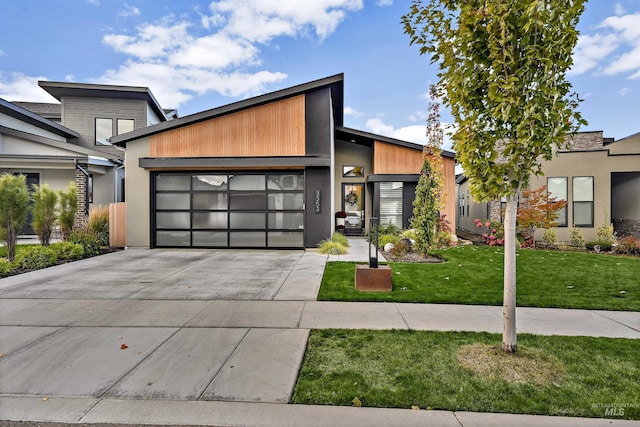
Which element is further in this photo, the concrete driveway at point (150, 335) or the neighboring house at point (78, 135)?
the neighboring house at point (78, 135)

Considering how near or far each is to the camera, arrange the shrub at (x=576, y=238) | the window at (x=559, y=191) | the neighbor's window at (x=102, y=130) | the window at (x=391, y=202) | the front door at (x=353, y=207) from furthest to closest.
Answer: the neighbor's window at (x=102, y=130) < the front door at (x=353, y=207) < the window at (x=391, y=202) < the window at (x=559, y=191) < the shrub at (x=576, y=238)

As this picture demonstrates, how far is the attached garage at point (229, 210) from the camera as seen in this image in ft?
37.3

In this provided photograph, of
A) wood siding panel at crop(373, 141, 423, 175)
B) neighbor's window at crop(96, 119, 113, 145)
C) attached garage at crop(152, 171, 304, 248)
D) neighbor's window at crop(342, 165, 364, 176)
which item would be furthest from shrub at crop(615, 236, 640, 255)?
neighbor's window at crop(96, 119, 113, 145)

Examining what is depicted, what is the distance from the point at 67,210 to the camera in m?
9.94

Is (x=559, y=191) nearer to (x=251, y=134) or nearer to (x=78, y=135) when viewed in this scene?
(x=251, y=134)

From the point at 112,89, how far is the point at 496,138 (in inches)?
761

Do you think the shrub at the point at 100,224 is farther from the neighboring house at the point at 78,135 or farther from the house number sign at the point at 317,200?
the house number sign at the point at 317,200

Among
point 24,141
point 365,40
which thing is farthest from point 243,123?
point 24,141

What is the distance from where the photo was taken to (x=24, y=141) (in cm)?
1320

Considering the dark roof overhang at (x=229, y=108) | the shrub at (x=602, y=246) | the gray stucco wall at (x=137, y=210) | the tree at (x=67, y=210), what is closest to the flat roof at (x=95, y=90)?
the dark roof overhang at (x=229, y=108)

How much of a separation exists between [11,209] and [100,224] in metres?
3.04

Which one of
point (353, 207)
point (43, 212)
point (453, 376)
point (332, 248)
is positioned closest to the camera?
point (453, 376)

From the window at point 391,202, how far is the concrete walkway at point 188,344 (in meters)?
7.96

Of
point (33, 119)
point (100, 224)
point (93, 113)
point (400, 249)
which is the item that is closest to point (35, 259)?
point (100, 224)
